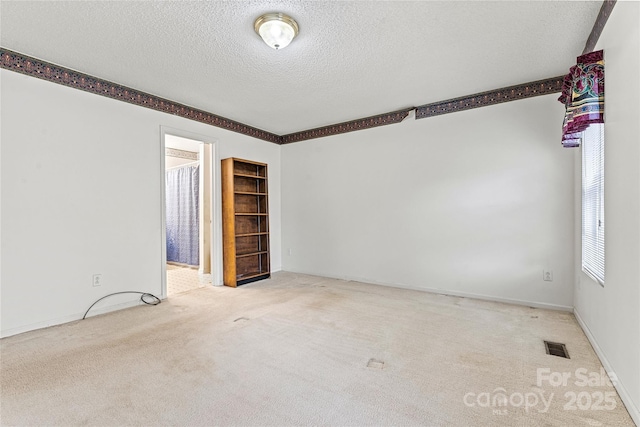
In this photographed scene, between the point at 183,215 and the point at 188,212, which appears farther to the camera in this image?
the point at 183,215

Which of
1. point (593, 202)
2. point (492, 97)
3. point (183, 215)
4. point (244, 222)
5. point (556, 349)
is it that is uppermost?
point (492, 97)

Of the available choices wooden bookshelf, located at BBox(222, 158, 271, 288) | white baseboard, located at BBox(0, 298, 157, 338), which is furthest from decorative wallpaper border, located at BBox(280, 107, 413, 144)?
white baseboard, located at BBox(0, 298, 157, 338)

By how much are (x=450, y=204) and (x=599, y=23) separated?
82.0 inches

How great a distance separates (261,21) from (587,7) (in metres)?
2.26

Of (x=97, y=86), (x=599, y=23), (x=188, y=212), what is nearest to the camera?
A: (x=599, y=23)

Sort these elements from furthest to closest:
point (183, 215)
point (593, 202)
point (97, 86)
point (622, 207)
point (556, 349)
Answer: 1. point (183, 215)
2. point (97, 86)
3. point (593, 202)
4. point (556, 349)
5. point (622, 207)

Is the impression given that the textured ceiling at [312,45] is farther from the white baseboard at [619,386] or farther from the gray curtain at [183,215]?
the gray curtain at [183,215]

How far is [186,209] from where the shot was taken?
594cm

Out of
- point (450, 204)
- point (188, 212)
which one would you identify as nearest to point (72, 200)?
point (188, 212)

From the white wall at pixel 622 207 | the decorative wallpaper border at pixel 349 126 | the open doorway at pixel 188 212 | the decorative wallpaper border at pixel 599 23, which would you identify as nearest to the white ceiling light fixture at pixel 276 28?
the white wall at pixel 622 207

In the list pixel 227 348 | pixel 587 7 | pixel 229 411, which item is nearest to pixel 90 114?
pixel 227 348

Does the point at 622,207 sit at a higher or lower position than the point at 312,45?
lower

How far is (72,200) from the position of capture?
2902mm

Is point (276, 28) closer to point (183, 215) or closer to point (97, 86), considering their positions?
point (97, 86)
